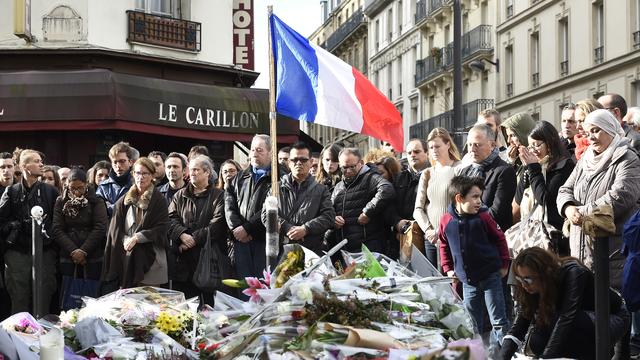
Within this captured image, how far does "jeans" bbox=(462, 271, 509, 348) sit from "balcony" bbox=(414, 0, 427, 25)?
48.9 meters

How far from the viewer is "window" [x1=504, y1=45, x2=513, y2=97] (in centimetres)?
4719

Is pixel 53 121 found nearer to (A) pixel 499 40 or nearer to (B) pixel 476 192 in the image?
(B) pixel 476 192

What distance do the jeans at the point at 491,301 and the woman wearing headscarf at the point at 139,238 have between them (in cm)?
351

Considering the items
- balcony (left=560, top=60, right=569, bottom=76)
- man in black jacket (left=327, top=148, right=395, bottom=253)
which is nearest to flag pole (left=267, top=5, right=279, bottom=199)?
man in black jacket (left=327, top=148, right=395, bottom=253)

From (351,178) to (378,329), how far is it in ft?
23.0

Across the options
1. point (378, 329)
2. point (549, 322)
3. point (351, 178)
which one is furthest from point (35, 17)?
point (378, 329)

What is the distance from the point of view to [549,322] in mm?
7449

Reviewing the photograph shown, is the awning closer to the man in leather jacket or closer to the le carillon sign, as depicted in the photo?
the le carillon sign

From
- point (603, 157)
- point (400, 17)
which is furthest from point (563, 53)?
point (603, 157)

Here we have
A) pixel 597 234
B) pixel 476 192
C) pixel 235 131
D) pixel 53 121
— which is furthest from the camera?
pixel 235 131

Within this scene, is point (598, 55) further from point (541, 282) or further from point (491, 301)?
point (541, 282)

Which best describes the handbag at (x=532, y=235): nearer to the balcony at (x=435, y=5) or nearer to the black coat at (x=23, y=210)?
the black coat at (x=23, y=210)

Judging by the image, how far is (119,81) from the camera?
2353cm

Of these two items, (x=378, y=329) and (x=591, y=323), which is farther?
(x=591, y=323)
